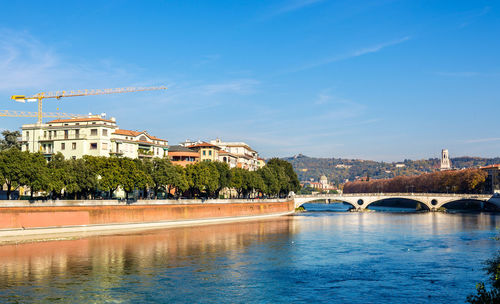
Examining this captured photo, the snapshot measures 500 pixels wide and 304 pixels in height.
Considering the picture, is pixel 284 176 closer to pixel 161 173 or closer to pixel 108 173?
pixel 161 173

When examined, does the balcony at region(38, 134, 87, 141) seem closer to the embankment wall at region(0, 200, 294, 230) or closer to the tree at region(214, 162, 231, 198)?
the embankment wall at region(0, 200, 294, 230)

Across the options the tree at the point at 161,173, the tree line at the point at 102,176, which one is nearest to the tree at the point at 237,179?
the tree line at the point at 102,176

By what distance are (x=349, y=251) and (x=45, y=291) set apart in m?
35.4

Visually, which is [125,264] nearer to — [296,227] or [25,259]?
[25,259]

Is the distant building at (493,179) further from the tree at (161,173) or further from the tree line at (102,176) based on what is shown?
the tree at (161,173)

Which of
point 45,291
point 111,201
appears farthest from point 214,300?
point 111,201

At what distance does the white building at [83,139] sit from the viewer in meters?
105

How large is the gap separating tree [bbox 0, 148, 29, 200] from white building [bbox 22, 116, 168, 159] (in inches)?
1083

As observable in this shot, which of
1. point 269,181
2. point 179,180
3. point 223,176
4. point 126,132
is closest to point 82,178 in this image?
point 179,180

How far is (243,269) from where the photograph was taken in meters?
50.7

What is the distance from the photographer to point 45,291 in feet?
132

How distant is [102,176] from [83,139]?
70.9 ft

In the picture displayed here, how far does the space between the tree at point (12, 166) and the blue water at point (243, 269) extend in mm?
11965

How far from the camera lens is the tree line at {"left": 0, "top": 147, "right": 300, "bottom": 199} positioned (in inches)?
2894
